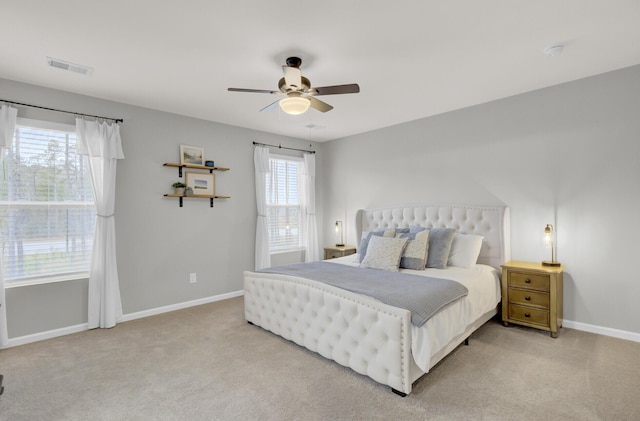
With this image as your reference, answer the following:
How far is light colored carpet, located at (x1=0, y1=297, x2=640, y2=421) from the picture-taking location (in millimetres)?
2094

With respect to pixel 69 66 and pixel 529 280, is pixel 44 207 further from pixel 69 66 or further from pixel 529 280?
pixel 529 280

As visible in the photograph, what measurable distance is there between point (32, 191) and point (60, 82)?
114cm

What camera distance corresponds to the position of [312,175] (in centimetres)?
589

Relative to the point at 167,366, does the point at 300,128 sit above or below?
above

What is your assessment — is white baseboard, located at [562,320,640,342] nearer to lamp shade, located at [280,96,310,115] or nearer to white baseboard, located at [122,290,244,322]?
lamp shade, located at [280,96,310,115]

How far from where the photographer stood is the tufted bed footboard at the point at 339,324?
224 cm

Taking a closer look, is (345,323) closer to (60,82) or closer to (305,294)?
(305,294)

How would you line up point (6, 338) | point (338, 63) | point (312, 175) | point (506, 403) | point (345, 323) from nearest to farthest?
1. point (506, 403)
2. point (345, 323)
3. point (338, 63)
4. point (6, 338)
5. point (312, 175)

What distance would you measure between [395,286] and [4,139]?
12.7 ft

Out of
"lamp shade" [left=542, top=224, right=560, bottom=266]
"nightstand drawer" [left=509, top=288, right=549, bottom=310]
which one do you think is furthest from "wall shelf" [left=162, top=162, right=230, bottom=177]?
"lamp shade" [left=542, top=224, right=560, bottom=266]

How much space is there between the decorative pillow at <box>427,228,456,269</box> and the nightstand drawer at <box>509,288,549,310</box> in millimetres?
738

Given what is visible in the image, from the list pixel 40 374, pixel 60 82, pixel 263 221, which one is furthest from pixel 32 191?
pixel 263 221

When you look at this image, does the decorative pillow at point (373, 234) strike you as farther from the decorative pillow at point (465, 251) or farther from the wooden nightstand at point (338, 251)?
the wooden nightstand at point (338, 251)

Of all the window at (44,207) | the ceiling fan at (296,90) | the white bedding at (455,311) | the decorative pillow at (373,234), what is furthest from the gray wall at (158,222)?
the ceiling fan at (296,90)
